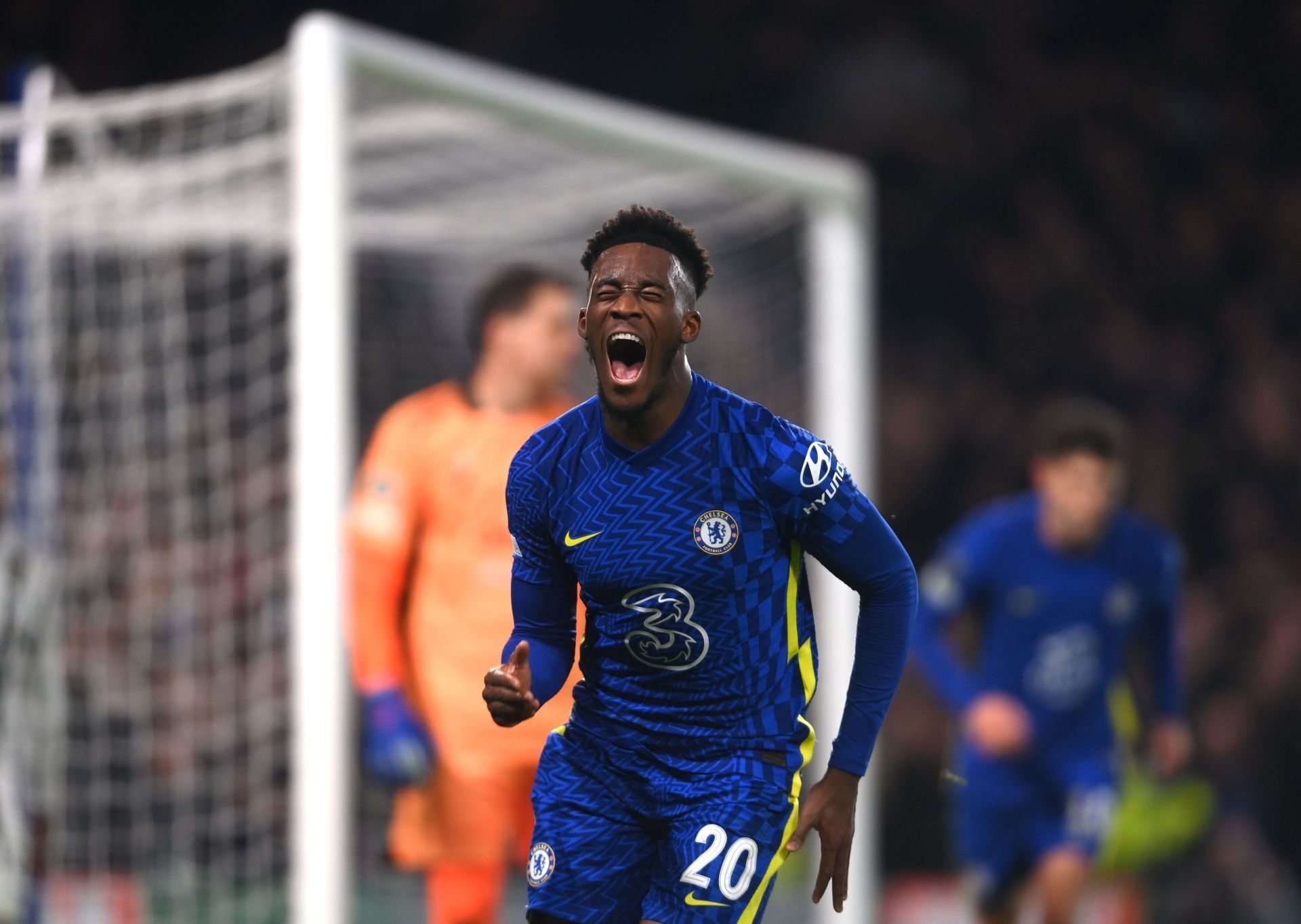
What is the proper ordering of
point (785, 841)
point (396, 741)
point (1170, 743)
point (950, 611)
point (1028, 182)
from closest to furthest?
point (785, 841), point (396, 741), point (1170, 743), point (950, 611), point (1028, 182)

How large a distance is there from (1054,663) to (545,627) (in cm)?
338

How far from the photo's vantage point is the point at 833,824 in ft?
7.72

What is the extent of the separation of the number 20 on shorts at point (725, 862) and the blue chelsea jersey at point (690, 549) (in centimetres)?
13

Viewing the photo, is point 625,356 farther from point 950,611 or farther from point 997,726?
point 950,611

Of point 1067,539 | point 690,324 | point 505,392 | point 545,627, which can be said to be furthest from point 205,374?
point 690,324

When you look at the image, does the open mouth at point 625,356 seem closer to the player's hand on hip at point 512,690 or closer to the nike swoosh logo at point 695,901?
the player's hand on hip at point 512,690

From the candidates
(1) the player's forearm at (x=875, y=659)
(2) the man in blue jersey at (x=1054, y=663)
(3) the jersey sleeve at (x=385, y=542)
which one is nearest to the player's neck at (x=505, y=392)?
(3) the jersey sleeve at (x=385, y=542)

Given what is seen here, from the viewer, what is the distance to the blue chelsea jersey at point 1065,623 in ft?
18.0

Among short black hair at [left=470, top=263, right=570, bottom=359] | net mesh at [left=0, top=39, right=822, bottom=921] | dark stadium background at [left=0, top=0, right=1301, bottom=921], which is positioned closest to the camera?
short black hair at [left=470, top=263, right=570, bottom=359]

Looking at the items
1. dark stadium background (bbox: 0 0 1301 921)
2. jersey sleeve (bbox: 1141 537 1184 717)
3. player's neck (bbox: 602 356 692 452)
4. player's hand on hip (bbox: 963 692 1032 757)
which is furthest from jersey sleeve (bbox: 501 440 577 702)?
dark stadium background (bbox: 0 0 1301 921)

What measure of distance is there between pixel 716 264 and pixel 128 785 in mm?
3105

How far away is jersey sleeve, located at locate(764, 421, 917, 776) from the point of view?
2367 millimetres

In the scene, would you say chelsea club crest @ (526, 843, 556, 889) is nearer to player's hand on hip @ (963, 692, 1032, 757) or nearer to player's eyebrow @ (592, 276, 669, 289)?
player's eyebrow @ (592, 276, 669, 289)

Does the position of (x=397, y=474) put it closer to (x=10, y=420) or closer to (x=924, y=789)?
(x=10, y=420)
